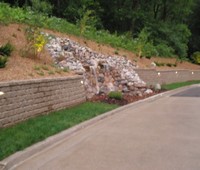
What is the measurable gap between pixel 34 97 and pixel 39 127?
5.07 feet

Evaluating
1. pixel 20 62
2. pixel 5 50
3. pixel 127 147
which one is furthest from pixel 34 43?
pixel 127 147

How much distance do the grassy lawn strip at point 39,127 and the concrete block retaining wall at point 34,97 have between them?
219 millimetres

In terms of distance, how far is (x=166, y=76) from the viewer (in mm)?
30500

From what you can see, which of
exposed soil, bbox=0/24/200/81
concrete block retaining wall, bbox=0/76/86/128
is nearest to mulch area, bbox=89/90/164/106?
exposed soil, bbox=0/24/200/81

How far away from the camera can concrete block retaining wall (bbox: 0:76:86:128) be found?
948 cm

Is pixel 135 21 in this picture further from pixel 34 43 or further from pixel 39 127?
pixel 39 127

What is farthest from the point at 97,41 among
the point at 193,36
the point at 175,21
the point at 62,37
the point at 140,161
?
the point at 193,36

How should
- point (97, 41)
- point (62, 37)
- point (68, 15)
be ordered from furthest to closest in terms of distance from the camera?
point (68, 15)
point (97, 41)
point (62, 37)

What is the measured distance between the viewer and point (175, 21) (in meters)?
46.3

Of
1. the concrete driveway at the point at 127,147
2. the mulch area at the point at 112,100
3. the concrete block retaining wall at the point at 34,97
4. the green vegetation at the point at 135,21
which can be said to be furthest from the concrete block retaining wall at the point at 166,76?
the concrete driveway at the point at 127,147

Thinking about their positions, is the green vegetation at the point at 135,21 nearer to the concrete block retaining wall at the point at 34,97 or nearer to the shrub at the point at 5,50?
the concrete block retaining wall at the point at 34,97

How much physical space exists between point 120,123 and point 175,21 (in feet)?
119

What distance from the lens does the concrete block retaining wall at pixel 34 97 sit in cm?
948

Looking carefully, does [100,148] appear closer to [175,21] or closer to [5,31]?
[5,31]
